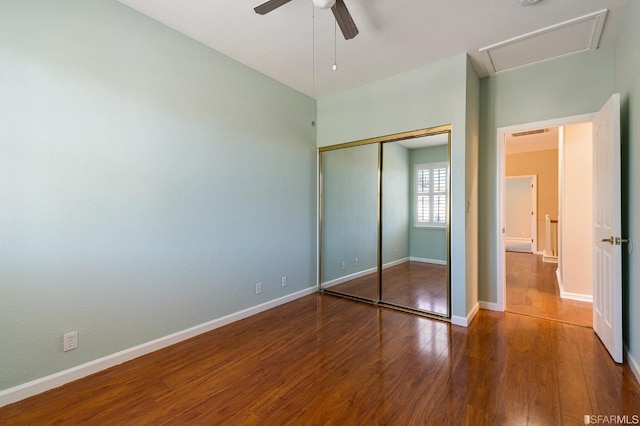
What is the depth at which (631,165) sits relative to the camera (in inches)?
89.1

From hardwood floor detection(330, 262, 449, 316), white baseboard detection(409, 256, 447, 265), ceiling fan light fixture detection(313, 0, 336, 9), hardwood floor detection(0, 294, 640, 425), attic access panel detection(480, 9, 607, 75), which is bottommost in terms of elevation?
hardwood floor detection(0, 294, 640, 425)

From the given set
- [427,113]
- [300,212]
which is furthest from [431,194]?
[300,212]

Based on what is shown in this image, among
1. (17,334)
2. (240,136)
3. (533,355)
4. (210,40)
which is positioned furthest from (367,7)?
(17,334)

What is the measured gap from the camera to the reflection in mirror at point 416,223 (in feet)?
11.0

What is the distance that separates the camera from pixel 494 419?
65.9 inches

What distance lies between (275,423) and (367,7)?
123 inches

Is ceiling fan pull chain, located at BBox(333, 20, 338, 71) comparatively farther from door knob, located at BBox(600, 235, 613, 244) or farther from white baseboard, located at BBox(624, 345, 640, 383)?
white baseboard, located at BBox(624, 345, 640, 383)

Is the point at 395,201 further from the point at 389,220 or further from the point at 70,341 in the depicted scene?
the point at 70,341

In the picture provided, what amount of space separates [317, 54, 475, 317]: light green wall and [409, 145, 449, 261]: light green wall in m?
0.22

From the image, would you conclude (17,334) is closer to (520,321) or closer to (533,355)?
(533,355)

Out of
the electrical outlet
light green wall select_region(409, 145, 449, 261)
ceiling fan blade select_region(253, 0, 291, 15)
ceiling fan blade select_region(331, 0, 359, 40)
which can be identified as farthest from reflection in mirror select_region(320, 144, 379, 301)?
the electrical outlet

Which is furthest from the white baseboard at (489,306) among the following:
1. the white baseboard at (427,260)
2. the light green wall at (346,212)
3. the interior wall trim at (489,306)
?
the light green wall at (346,212)

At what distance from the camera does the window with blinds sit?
11.1 feet

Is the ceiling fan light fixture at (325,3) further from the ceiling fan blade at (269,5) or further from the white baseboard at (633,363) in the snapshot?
the white baseboard at (633,363)
